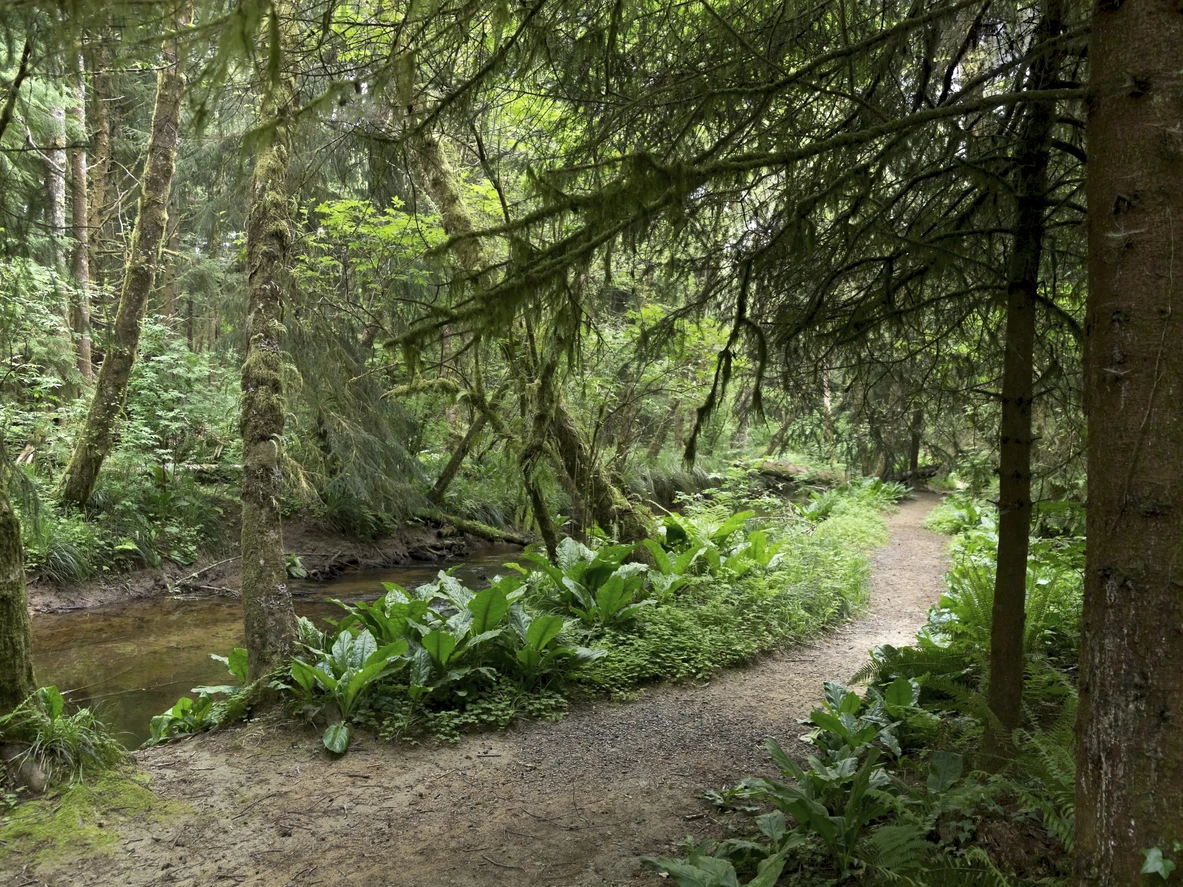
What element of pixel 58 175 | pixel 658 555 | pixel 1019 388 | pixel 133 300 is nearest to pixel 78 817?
pixel 1019 388

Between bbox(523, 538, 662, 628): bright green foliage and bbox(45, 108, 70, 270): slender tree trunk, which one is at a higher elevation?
bbox(45, 108, 70, 270): slender tree trunk

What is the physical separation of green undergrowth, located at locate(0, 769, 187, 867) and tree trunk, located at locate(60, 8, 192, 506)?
737cm

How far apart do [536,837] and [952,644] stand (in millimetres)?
3412

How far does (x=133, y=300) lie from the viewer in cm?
1121

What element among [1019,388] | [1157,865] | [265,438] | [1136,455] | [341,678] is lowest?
[341,678]

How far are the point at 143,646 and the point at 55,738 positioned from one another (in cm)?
571

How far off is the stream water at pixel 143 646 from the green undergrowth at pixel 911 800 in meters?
5.42

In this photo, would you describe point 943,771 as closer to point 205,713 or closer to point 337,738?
point 337,738

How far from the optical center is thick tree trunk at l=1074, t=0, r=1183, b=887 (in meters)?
2.13

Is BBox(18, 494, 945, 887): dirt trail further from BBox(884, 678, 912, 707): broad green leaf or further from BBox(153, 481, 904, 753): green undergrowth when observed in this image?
BBox(884, 678, 912, 707): broad green leaf

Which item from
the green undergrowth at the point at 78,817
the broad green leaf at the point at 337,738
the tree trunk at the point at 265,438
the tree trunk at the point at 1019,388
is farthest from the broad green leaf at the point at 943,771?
the tree trunk at the point at 265,438

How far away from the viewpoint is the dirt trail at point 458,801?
365 centimetres

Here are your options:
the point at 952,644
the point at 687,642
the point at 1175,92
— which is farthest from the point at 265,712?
the point at 1175,92

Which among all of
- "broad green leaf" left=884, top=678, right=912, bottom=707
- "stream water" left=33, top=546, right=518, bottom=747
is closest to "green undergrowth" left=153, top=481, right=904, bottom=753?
"stream water" left=33, top=546, right=518, bottom=747
